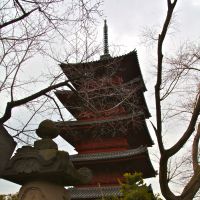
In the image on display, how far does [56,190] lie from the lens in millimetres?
4547

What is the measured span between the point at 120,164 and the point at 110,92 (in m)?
8.70

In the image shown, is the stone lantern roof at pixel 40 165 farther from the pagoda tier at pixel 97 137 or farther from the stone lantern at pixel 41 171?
the pagoda tier at pixel 97 137

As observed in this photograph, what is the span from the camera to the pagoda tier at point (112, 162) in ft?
45.2

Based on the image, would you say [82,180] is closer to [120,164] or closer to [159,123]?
[159,123]

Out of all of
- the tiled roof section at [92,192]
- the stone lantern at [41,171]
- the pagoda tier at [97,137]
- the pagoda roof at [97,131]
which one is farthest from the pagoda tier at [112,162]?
the stone lantern at [41,171]

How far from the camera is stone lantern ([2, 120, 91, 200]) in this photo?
427cm

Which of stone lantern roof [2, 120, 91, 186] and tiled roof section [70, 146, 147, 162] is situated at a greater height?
tiled roof section [70, 146, 147, 162]

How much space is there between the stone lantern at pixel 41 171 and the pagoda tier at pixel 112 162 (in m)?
9.27

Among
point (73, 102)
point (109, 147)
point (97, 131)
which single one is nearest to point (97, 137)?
point (97, 131)

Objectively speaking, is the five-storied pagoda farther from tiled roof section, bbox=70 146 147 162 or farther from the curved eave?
the curved eave

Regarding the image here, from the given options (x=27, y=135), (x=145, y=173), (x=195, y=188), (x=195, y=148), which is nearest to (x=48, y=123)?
(x=27, y=135)

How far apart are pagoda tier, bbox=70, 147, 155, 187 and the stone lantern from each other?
365 inches

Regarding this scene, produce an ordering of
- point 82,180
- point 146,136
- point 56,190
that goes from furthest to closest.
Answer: point 146,136 < point 82,180 < point 56,190

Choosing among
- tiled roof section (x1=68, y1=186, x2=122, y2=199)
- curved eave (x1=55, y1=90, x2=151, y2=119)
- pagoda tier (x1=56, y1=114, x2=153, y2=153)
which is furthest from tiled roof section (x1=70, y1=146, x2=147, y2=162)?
curved eave (x1=55, y1=90, x2=151, y2=119)
